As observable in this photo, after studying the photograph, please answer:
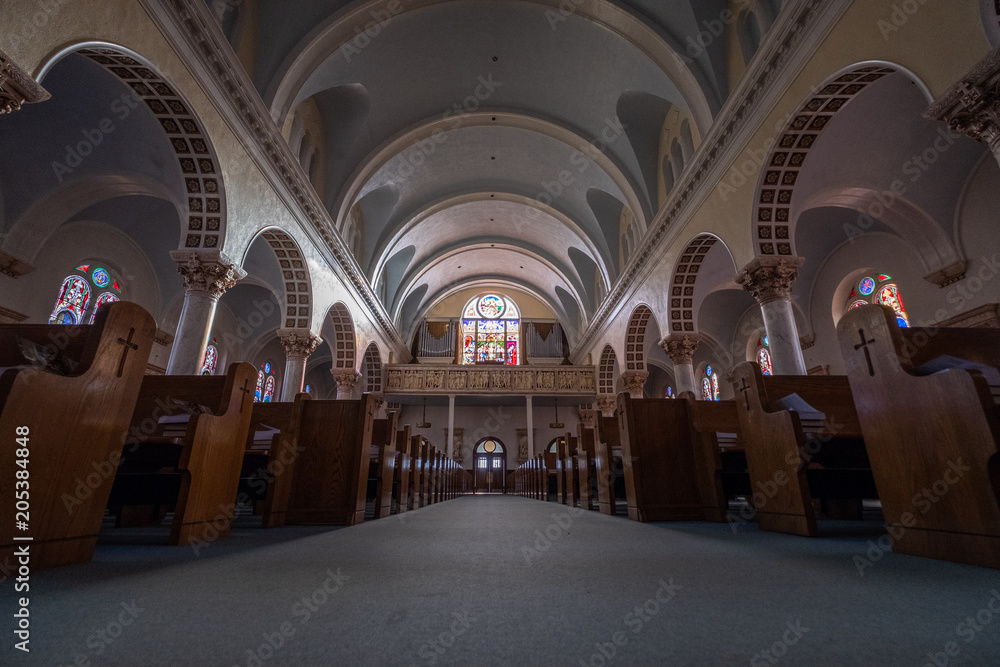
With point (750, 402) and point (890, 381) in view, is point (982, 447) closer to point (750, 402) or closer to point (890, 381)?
point (890, 381)

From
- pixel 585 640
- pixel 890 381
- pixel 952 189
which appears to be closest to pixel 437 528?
pixel 585 640

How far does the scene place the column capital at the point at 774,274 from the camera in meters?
7.89

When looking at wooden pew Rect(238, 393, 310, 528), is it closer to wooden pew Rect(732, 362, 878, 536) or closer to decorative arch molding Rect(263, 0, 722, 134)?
wooden pew Rect(732, 362, 878, 536)

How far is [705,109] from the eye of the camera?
29.6ft

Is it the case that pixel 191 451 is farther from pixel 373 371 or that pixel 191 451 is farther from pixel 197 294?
pixel 373 371

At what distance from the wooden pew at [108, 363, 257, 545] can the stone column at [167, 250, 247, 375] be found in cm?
343

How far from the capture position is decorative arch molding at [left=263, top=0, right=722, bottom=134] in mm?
8852

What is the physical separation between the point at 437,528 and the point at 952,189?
1231 centimetres

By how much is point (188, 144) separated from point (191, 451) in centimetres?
623

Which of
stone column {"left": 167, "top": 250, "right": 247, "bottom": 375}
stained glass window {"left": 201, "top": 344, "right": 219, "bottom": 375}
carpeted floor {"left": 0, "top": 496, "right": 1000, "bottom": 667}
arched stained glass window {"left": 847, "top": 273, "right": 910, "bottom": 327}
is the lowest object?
carpeted floor {"left": 0, "top": 496, "right": 1000, "bottom": 667}

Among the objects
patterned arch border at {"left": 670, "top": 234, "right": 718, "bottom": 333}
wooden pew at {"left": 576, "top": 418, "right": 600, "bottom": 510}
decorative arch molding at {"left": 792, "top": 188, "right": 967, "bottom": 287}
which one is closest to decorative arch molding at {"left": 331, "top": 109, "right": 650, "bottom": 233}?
patterned arch border at {"left": 670, "top": 234, "right": 718, "bottom": 333}

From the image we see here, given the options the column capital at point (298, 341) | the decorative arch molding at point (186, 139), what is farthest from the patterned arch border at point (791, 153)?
the column capital at point (298, 341)

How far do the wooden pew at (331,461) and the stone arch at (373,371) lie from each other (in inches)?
561

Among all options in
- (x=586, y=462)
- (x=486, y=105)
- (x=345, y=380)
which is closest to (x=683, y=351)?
(x=586, y=462)
